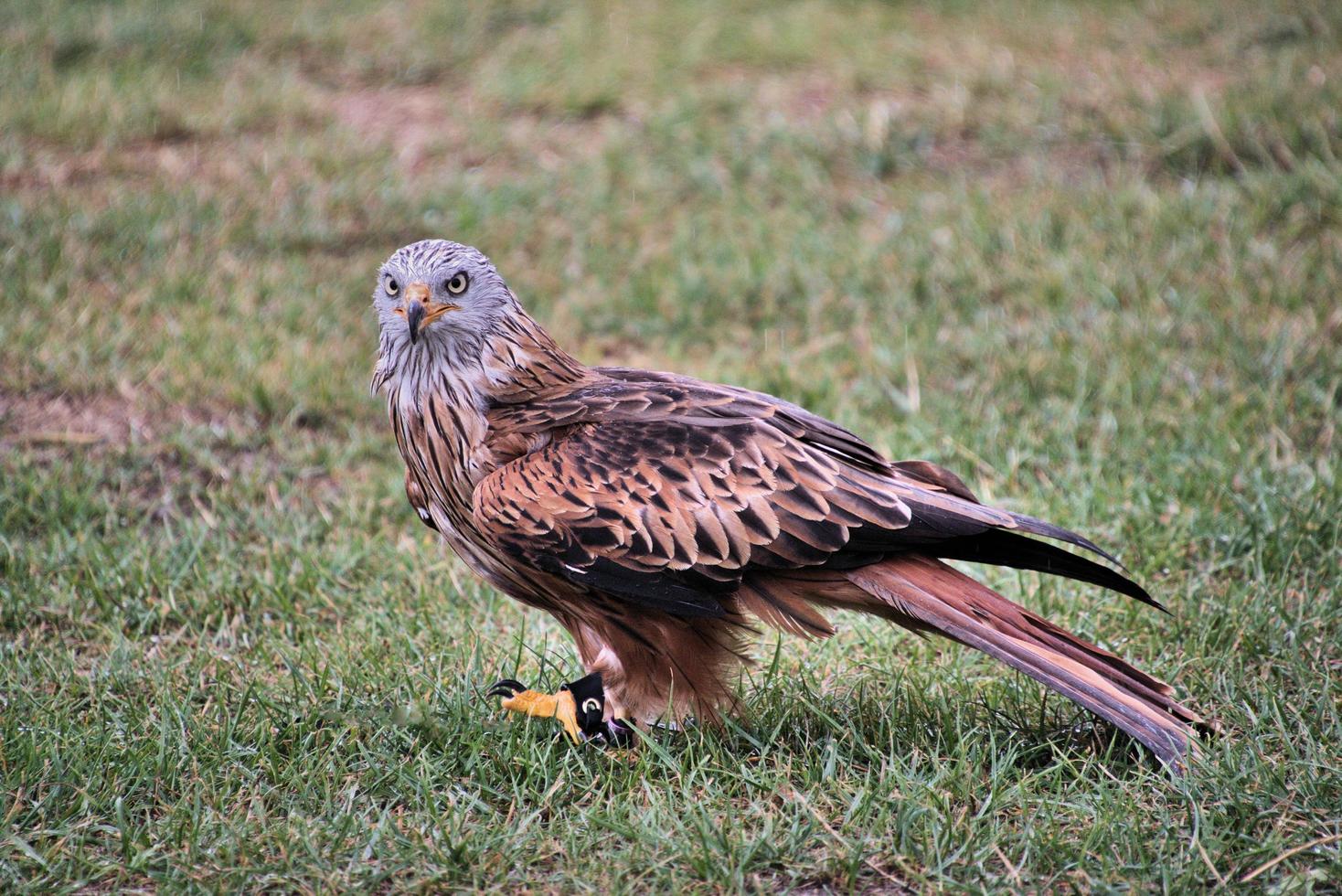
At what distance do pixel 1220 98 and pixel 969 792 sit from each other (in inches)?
231

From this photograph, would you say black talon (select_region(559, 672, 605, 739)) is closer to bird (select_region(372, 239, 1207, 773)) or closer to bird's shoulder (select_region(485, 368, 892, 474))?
bird (select_region(372, 239, 1207, 773))

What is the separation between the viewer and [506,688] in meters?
4.19

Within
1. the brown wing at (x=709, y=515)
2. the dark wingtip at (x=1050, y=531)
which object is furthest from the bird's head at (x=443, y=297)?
the dark wingtip at (x=1050, y=531)

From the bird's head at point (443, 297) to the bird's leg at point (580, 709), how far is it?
1.08m

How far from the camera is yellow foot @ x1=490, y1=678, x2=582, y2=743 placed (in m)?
3.96

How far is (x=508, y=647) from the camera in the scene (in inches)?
183

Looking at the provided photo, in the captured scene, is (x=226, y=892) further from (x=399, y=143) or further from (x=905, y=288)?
(x=399, y=143)

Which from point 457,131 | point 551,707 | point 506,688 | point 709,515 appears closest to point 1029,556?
point 709,515

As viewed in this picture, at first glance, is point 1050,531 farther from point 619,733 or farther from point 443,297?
point 443,297

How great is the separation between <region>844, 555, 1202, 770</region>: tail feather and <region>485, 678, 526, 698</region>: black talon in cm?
108

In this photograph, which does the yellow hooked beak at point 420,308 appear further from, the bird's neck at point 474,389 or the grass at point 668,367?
the grass at point 668,367

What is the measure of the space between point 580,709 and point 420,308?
129cm

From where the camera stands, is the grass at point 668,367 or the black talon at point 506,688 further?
the black talon at point 506,688

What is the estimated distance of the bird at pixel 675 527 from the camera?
12.3 feet
